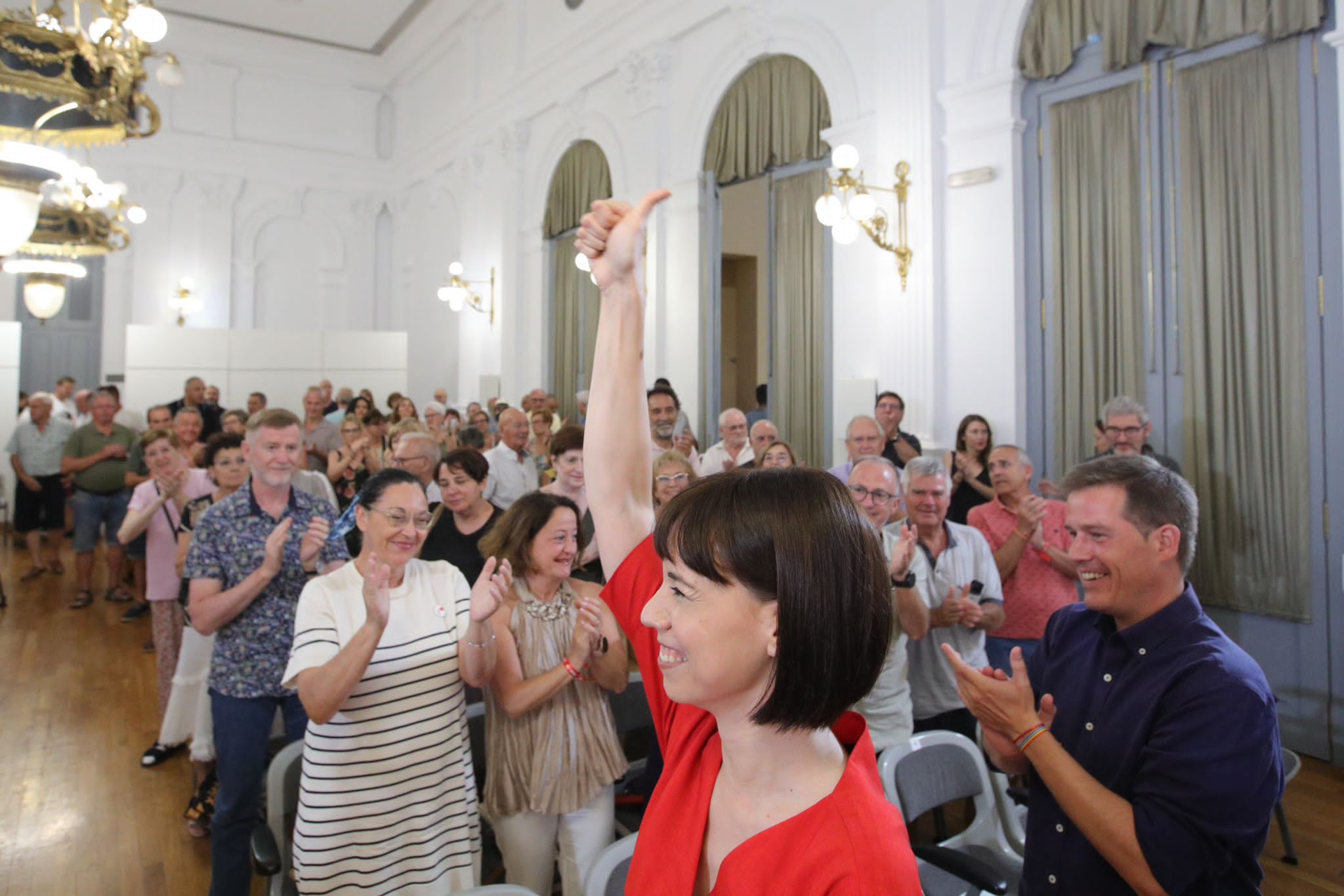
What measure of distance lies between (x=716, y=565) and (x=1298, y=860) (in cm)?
355

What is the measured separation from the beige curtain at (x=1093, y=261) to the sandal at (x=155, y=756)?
5.29 metres

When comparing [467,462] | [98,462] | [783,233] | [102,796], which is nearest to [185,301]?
[98,462]

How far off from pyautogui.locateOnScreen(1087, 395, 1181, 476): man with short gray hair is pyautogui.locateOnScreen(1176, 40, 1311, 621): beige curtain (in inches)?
16.9

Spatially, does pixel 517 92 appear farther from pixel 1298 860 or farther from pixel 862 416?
pixel 1298 860

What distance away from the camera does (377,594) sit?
2.21 m

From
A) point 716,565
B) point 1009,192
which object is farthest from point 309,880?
point 1009,192

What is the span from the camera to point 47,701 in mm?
5293

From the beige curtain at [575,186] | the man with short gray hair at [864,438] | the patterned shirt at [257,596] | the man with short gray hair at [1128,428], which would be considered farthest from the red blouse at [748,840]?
the beige curtain at [575,186]

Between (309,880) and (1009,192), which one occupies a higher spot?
(1009,192)

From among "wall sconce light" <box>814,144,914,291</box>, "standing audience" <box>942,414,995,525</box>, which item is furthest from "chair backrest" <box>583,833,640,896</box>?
"wall sconce light" <box>814,144,914,291</box>

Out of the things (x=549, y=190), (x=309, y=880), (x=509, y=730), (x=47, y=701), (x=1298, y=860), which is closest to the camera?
(x=309, y=880)

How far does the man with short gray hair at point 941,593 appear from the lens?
3391 mm

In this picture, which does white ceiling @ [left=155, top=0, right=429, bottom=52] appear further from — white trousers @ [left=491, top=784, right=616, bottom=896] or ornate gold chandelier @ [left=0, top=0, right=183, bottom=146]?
white trousers @ [left=491, top=784, right=616, bottom=896]

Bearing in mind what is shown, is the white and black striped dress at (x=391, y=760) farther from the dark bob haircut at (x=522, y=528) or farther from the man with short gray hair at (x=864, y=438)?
the man with short gray hair at (x=864, y=438)
